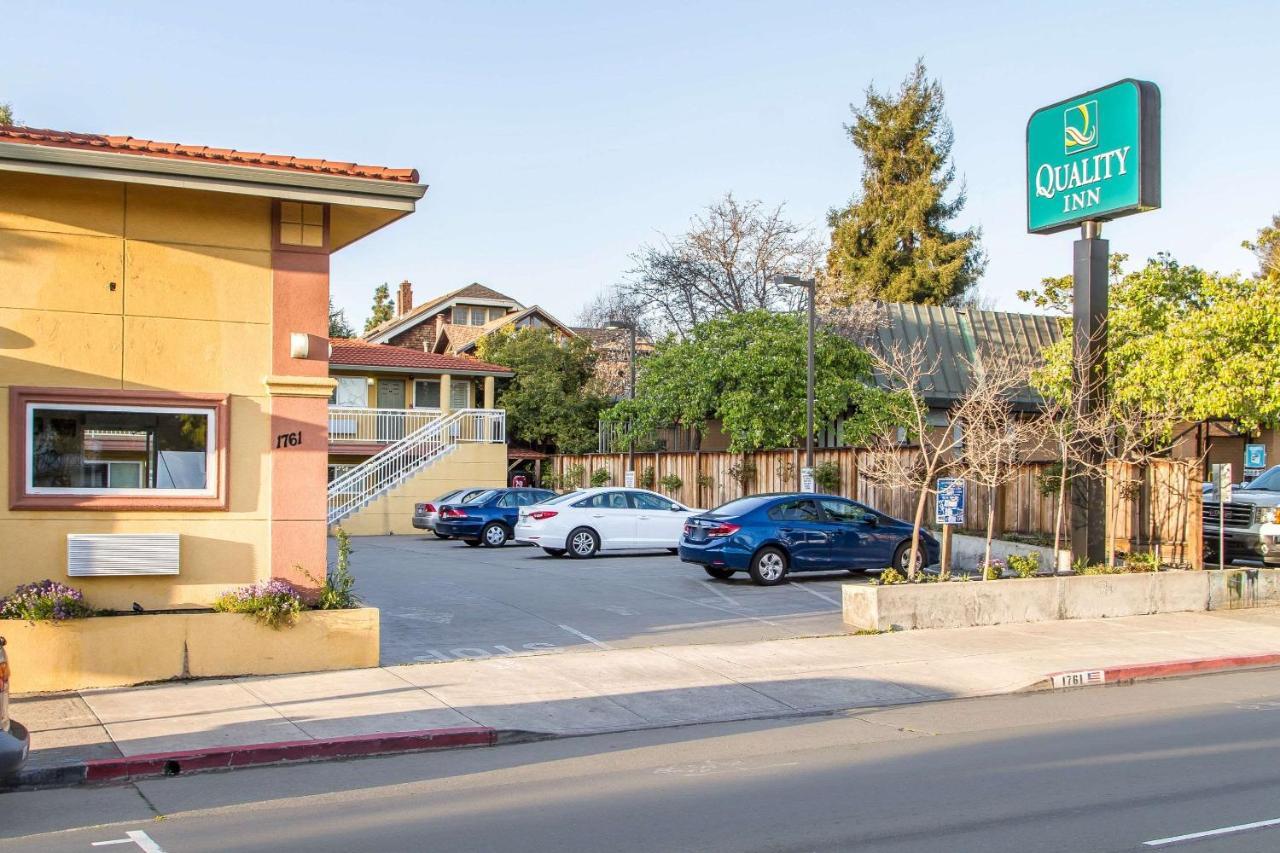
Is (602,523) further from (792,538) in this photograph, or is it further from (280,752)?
(280,752)

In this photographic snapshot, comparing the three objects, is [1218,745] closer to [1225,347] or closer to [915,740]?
[915,740]

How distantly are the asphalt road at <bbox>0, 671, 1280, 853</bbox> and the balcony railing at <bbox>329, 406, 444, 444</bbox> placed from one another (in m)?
27.9

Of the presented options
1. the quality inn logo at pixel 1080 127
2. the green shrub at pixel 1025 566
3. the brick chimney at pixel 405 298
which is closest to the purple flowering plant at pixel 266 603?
the green shrub at pixel 1025 566

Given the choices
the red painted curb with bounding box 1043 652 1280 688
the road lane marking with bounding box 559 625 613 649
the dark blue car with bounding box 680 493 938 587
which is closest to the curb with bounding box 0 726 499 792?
the road lane marking with bounding box 559 625 613 649

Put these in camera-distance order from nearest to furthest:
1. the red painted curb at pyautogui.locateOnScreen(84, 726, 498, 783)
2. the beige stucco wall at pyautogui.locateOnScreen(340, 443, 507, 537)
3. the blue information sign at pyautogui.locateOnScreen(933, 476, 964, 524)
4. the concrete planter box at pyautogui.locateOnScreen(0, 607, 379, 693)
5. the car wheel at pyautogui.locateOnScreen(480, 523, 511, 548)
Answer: the red painted curb at pyautogui.locateOnScreen(84, 726, 498, 783) → the concrete planter box at pyautogui.locateOnScreen(0, 607, 379, 693) → the blue information sign at pyautogui.locateOnScreen(933, 476, 964, 524) → the car wheel at pyautogui.locateOnScreen(480, 523, 511, 548) → the beige stucco wall at pyautogui.locateOnScreen(340, 443, 507, 537)

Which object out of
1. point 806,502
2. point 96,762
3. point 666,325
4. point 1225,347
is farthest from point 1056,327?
point 96,762

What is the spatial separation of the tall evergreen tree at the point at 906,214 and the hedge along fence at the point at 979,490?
2125cm

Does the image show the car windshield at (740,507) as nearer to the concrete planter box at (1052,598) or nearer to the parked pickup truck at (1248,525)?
the concrete planter box at (1052,598)

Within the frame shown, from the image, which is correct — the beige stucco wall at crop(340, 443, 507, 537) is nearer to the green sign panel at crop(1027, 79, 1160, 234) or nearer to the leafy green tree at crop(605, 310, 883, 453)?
the leafy green tree at crop(605, 310, 883, 453)

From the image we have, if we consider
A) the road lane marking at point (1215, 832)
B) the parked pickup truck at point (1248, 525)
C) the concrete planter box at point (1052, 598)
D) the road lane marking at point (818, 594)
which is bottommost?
the road lane marking at point (1215, 832)

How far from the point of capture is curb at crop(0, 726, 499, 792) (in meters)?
8.66

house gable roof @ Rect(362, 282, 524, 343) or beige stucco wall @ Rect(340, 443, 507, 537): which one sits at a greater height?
house gable roof @ Rect(362, 282, 524, 343)

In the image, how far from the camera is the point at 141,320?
1194 cm

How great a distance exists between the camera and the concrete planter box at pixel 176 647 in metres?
11.1
